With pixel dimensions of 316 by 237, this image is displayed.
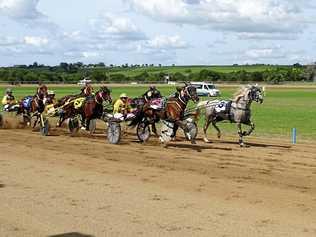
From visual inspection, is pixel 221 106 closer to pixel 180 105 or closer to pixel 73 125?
pixel 180 105

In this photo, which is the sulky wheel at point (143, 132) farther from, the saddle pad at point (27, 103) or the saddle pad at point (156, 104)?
the saddle pad at point (27, 103)

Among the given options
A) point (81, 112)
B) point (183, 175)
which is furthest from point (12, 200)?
point (81, 112)

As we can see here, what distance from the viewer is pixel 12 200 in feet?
32.1

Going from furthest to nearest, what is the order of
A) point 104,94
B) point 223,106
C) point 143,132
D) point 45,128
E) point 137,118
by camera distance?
point 45,128 → point 104,94 → point 223,106 → point 143,132 → point 137,118

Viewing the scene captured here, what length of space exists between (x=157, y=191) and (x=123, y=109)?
30.1ft

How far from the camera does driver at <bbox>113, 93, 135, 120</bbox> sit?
19150 millimetres

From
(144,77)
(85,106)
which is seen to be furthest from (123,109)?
(144,77)

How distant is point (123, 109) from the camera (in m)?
19.5

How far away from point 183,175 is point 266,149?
551 centimetres

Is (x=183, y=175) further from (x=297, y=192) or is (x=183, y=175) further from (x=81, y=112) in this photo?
(x=81, y=112)

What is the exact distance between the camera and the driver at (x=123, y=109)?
19.1 metres

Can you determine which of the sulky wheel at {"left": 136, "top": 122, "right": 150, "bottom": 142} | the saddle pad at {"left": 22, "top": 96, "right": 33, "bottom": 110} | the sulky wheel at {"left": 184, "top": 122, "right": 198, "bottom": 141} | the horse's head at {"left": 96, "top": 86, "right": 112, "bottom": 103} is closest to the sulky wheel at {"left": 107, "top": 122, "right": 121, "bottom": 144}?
the sulky wheel at {"left": 136, "top": 122, "right": 150, "bottom": 142}

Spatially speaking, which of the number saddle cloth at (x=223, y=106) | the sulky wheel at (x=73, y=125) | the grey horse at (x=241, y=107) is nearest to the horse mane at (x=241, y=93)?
the grey horse at (x=241, y=107)

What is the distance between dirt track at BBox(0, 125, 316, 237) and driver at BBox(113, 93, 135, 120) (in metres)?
1.92
